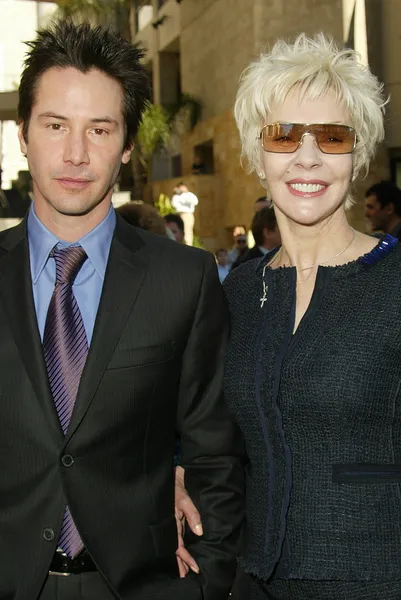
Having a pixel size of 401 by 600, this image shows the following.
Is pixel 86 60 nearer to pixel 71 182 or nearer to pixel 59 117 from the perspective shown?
pixel 59 117

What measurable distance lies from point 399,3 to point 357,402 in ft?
66.9

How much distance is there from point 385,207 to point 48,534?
6.22 m

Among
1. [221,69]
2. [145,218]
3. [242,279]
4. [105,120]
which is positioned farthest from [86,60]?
[221,69]

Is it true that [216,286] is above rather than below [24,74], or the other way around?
below

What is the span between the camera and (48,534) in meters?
2.63

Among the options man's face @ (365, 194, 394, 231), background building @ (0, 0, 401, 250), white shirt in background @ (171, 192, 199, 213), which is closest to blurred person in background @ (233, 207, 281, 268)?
man's face @ (365, 194, 394, 231)

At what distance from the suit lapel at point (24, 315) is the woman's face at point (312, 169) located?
0.99 meters

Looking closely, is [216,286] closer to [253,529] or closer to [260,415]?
[260,415]

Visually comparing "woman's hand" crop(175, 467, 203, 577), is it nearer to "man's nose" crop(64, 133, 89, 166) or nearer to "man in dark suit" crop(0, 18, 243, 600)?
"man in dark suit" crop(0, 18, 243, 600)

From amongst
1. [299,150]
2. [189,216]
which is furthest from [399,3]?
[299,150]

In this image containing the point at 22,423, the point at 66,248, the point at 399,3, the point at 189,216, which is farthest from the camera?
the point at 399,3

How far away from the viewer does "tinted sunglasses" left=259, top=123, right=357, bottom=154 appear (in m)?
3.02

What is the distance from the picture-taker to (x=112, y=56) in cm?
305

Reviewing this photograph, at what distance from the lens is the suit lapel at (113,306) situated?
268 centimetres
